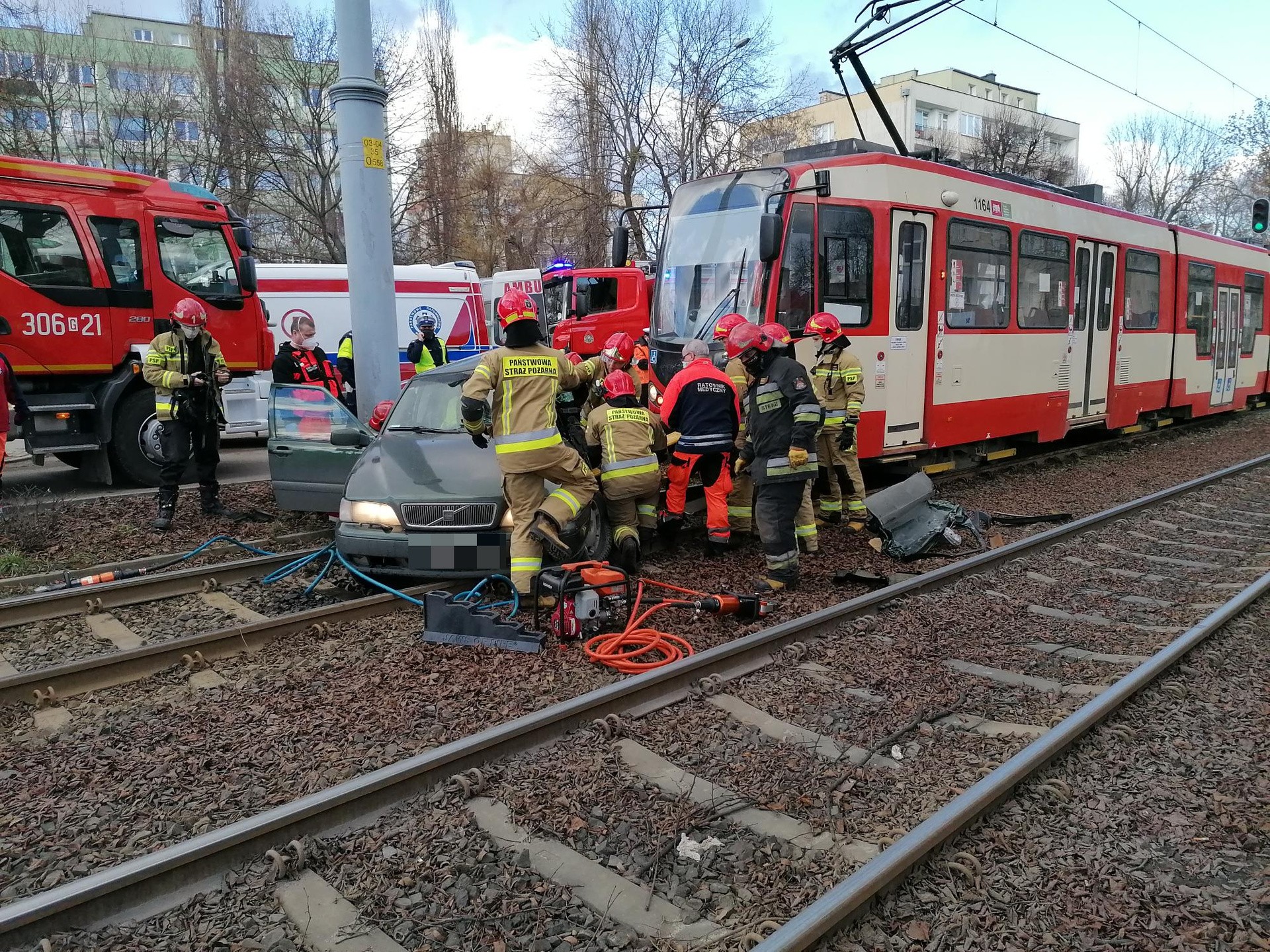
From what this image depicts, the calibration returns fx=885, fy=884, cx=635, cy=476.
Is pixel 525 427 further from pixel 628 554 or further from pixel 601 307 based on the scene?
pixel 601 307

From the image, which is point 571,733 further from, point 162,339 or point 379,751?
point 162,339

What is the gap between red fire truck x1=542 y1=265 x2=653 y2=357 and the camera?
1727 centimetres

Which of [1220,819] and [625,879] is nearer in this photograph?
[625,879]

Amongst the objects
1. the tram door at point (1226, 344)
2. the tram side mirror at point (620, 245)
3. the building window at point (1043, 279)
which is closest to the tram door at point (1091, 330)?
the building window at point (1043, 279)

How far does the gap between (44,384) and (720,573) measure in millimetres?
7986

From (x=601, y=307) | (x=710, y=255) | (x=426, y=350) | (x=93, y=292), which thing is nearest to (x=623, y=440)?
(x=710, y=255)

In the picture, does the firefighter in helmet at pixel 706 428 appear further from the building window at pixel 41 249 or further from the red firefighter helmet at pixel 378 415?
the building window at pixel 41 249

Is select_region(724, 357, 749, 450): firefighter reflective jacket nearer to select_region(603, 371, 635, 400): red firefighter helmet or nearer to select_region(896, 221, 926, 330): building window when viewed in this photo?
select_region(603, 371, 635, 400): red firefighter helmet

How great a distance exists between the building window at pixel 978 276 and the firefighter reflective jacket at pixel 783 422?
4129mm

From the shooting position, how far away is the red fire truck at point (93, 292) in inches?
379


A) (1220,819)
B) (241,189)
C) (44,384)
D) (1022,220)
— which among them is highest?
(241,189)

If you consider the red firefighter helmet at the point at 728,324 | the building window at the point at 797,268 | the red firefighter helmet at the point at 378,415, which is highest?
the building window at the point at 797,268

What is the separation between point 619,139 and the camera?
27766mm

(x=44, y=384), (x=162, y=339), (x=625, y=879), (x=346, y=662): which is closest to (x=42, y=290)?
(x=44, y=384)
